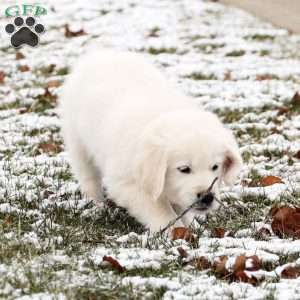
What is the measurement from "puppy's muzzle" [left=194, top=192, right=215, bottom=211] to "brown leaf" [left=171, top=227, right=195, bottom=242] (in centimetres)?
15

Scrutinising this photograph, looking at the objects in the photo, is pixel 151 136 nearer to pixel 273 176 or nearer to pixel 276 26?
pixel 273 176

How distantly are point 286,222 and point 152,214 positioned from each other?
0.79m

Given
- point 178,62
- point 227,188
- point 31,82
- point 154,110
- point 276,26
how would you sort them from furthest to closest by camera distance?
1. point 276,26
2. point 178,62
3. point 31,82
4. point 227,188
5. point 154,110

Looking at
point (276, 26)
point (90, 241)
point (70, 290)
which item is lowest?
point (276, 26)

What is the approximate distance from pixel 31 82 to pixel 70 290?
6099 mm

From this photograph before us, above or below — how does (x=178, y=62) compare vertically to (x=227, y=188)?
below

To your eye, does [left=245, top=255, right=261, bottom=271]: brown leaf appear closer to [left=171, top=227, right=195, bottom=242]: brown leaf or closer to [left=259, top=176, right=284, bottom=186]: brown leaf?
[left=171, top=227, right=195, bottom=242]: brown leaf

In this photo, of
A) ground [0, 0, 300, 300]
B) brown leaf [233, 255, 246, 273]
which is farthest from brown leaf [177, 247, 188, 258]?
brown leaf [233, 255, 246, 273]

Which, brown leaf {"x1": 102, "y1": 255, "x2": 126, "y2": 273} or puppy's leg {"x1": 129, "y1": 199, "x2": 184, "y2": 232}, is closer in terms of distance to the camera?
brown leaf {"x1": 102, "y1": 255, "x2": 126, "y2": 273}

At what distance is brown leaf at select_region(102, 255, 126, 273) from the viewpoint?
3547mm

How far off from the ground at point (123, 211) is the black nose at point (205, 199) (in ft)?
0.60

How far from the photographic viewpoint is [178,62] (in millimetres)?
10008

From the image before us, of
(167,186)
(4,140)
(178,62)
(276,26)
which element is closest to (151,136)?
(167,186)

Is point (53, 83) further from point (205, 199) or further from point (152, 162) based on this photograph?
point (205, 199)
